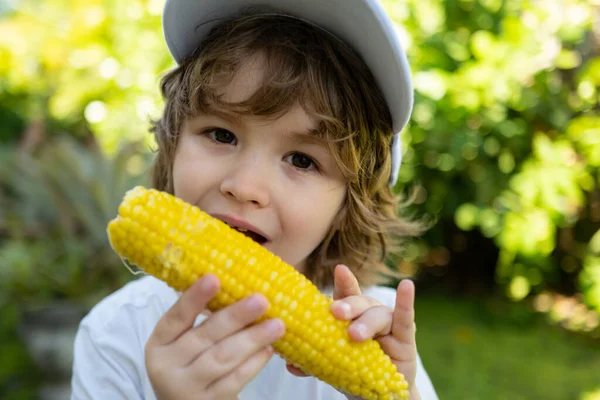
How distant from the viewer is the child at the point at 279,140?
1.32 meters

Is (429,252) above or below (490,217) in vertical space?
below

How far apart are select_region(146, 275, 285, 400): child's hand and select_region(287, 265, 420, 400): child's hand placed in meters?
0.17

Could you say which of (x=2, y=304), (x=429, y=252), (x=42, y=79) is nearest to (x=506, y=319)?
(x=429, y=252)

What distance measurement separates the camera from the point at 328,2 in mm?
1363

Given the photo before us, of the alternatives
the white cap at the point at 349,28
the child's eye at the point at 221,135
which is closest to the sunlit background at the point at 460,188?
the white cap at the point at 349,28

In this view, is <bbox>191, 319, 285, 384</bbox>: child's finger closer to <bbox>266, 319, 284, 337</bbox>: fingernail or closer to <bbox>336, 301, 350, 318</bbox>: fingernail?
<bbox>266, 319, 284, 337</bbox>: fingernail

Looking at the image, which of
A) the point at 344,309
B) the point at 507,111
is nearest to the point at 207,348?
the point at 344,309

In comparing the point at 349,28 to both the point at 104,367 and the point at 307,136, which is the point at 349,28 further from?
the point at 104,367

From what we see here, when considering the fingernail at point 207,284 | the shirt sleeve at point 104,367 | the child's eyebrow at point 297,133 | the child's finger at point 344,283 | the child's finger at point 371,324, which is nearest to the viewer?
the fingernail at point 207,284

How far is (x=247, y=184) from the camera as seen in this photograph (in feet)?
4.26

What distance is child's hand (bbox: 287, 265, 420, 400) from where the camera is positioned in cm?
116

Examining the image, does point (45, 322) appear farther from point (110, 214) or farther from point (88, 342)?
point (88, 342)

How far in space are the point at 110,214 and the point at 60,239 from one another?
0.51 m

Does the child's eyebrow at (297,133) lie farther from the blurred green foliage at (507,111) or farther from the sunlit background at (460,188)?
the blurred green foliage at (507,111)
